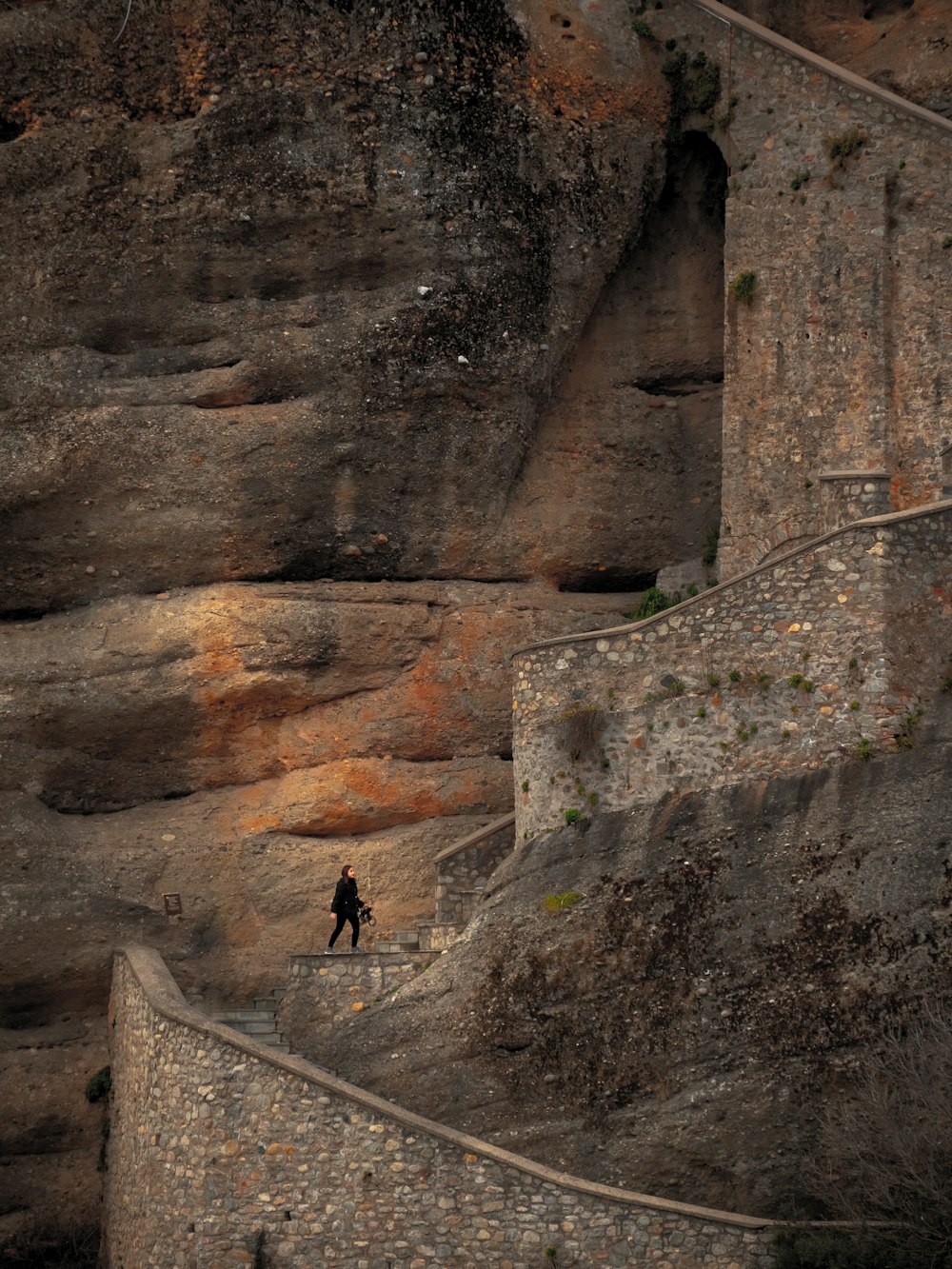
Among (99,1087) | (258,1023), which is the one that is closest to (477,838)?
(258,1023)

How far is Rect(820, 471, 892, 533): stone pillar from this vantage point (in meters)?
27.3

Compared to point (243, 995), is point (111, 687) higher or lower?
higher

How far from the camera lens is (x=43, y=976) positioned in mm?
29516

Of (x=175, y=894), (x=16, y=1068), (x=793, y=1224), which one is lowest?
(x=793, y=1224)

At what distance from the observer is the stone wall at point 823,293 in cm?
2933

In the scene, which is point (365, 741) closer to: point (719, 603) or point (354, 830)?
point (354, 830)

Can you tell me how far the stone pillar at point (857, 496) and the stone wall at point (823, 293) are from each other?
4.05 ft

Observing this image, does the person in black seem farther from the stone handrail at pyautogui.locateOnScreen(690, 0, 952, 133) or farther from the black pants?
the stone handrail at pyautogui.locateOnScreen(690, 0, 952, 133)

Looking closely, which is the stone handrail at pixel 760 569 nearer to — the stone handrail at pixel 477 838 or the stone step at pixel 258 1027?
the stone handrail at pixel 477 838

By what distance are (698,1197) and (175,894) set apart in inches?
309

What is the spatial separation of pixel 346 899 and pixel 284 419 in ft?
19.6

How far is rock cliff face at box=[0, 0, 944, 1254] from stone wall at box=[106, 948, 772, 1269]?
3.92 m

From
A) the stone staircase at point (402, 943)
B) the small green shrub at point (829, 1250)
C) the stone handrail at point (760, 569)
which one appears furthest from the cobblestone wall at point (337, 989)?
the small green shrub at point (829, 1250)

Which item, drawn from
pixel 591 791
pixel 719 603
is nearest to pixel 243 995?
pixel 591 791
